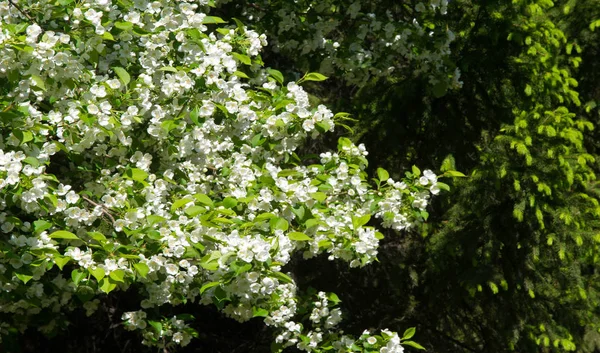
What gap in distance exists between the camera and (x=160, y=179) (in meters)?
3.48

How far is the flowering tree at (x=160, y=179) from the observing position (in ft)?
9.57

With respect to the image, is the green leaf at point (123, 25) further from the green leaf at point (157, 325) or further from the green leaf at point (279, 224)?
the green leaf at point (157, 325)

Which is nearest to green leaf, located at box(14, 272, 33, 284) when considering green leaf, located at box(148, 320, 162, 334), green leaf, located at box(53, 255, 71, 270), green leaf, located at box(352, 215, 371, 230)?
green leaf, located at box(53, 255, 71, 270)

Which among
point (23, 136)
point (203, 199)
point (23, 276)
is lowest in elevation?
point (23, 276)

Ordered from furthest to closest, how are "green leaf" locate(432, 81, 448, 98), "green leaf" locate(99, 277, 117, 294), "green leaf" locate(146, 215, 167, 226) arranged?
"green leaf" locate(432, 81, 448, 98)
"green leaf" locate(146, 215, 167, 226)
"green leaf" locate(99, 277, 117, 294)

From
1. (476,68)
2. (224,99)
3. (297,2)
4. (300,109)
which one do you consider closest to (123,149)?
(224,99)

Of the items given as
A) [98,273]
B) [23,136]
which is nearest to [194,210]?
[98,273]

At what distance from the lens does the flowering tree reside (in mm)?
2916

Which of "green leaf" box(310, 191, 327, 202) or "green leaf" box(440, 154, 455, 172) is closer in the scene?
"green leaf" box(310, 191, 327, 202)

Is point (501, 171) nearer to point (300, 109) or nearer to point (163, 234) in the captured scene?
point (300, 109)

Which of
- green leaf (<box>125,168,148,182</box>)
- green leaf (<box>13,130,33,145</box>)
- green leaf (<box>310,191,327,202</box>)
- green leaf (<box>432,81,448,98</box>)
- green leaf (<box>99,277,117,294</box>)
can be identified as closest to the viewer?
green leaf (<box>99,277,117,294</box>)

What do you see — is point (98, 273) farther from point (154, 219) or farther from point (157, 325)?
point (157, 325)

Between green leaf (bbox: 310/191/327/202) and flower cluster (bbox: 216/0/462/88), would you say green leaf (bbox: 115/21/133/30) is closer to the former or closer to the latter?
green leaf (bbox: 310/191/327/202)

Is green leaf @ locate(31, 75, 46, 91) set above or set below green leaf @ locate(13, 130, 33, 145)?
above
